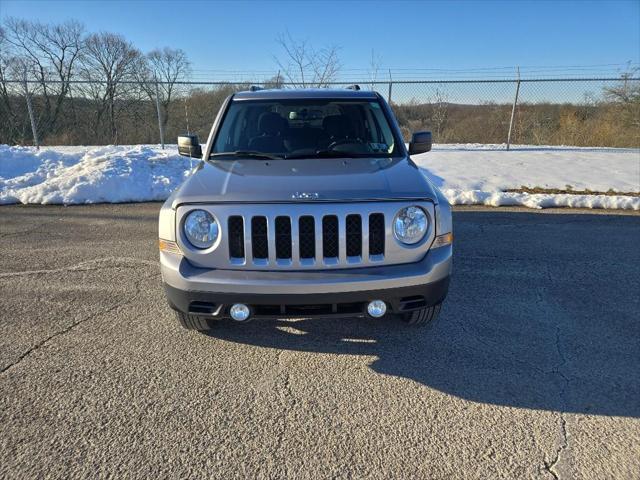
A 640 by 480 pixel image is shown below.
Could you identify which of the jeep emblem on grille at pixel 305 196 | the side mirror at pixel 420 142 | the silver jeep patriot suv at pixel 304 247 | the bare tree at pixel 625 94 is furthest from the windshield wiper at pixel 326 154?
the bare tree at pixel 625 94

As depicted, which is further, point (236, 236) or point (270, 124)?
point (270, 124)

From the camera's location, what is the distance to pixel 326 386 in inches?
101

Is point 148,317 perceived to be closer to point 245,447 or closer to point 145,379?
point 145,379

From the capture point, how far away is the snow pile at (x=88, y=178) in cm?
785

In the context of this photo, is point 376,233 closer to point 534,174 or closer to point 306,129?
point 306,129

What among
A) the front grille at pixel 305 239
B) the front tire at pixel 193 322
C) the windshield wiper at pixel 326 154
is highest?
the windshield wiper at pixel 326 154

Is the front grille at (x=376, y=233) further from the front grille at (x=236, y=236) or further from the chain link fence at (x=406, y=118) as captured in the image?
the chain link fence at (x=406, y=118)

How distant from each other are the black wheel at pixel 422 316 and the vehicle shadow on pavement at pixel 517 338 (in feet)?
0.61

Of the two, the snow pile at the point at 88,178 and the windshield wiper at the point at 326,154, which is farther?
the snow pile at the point at 88,178

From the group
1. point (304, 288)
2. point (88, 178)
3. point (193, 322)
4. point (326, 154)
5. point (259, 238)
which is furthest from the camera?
point (88, 178)

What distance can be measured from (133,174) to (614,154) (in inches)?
547

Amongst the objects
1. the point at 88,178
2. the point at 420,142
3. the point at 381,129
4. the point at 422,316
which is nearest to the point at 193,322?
the point at 422,316

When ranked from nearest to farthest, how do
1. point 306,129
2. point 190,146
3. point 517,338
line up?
point 517,338 < point 306,129 < point 190,146

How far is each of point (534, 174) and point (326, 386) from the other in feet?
30.4
